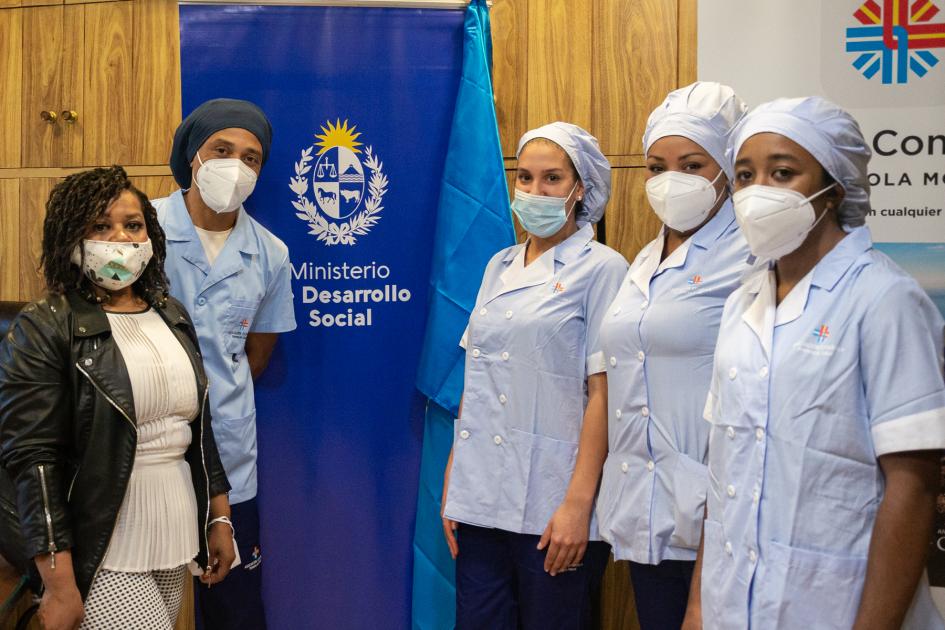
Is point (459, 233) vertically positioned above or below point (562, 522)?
above

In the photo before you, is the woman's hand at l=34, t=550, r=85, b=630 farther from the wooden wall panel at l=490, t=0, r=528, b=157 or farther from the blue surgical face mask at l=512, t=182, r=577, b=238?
the wooden wall panel at l=490, t=0, r=528, b=157

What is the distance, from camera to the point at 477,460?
7.52 feet

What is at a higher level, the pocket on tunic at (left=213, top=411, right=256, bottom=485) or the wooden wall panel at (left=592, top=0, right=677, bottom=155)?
the wooden wall panel at (left=592, top=0, right=677, bottom=155)

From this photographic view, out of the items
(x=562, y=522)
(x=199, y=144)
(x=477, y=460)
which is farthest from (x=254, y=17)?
(x=562, y=522)

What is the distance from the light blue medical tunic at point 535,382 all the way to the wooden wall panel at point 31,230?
1898mm

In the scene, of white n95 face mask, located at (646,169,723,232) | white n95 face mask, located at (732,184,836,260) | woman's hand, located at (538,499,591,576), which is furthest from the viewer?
woman's hand, located at (538,499,591,576)

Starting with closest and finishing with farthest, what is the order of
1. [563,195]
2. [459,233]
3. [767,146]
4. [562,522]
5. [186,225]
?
[767,146] < [562,522] < [563,195] < [186,225] < [459,233]

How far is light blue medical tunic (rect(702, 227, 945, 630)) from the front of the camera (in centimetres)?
135

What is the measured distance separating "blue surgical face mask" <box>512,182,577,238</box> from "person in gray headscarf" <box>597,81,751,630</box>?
284mm

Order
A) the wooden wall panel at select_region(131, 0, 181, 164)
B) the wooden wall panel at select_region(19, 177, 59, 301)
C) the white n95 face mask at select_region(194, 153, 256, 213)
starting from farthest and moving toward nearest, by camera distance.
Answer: the wooden wall panel at select_region(19, 177, 59, 301) → the wooden wall panel at select_region(131, 0, 181, 164) → the white n95 face mask at select_region(194, 153, 256, 213)

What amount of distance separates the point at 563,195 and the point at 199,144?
0.97 meters

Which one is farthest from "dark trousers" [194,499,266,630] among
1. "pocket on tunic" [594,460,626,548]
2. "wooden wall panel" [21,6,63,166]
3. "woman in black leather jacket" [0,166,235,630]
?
"wooden wall panel" [21,6,63,166]

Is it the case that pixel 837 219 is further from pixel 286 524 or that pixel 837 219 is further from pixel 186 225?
pixel 286 524

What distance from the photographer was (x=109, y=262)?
1.90m
